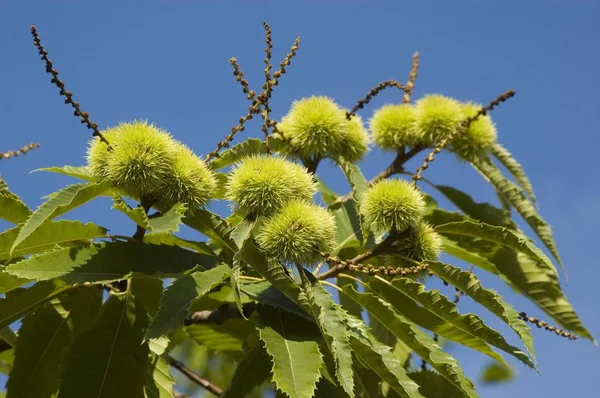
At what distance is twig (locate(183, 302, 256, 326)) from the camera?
2.56 metres

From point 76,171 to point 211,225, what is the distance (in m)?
0.50

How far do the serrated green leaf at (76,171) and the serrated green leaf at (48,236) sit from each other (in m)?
0.16

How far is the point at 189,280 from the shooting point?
2055mm

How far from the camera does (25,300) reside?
246cm

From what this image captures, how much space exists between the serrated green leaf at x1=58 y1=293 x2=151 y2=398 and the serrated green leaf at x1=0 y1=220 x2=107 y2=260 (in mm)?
300

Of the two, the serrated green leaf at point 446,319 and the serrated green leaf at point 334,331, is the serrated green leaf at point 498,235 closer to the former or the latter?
the serrated green leaf at point 446,319

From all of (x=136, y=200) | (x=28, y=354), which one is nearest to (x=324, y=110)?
(x=136, y=200)

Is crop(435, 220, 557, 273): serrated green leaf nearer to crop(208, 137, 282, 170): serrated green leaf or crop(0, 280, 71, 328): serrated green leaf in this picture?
crop(208, 137, 282, 170): serrated green leaf

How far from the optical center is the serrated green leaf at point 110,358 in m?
2.31

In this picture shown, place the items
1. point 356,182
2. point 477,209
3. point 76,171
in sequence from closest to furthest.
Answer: point 76,171 < point 356,182 < point 477,209

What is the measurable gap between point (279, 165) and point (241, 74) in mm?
312

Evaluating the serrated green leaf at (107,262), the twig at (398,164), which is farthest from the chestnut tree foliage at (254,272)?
the twig at (398,164)

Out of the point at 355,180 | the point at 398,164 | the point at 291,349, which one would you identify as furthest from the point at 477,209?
the point at 291,349

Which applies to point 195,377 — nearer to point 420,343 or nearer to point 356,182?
point 356,182
